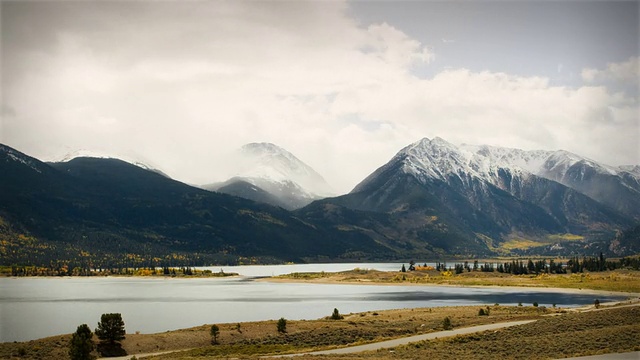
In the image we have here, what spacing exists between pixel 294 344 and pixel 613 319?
42.0m

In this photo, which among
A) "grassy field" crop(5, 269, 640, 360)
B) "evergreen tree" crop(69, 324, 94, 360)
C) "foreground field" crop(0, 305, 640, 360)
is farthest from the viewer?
"evergreen tree" crop(69, 324, 94, 360)

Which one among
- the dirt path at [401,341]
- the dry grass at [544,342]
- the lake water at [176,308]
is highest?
the dry grass at [544,342]

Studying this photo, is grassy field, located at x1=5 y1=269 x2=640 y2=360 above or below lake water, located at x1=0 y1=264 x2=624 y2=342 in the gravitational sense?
above

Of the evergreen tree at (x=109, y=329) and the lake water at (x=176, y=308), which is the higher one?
the evergreen tree at (x=109, y=329)

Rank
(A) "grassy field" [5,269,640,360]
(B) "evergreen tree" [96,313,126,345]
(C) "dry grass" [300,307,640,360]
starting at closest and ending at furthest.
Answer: (C) "dry grass" [300,307,640,360], (A) "grassy field" [5,269,640,360], (B) "evergreen tree" [96,313,126,345]

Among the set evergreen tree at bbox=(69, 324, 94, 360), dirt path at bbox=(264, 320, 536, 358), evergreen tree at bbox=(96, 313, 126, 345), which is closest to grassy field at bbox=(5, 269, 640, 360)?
evergreen tree at bbox=(96, 313, 126, 345)

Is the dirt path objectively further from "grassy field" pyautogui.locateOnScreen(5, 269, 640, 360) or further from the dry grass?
the dry grass

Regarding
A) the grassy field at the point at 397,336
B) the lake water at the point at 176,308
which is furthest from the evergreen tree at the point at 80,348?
the lake water at the point at 176,308

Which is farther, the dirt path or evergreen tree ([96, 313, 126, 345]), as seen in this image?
evergreen tree ([96, 313, 126, 345])

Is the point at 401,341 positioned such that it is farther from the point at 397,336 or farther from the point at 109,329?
the point at 109,329

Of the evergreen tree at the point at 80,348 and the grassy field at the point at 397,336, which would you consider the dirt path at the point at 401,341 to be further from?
the evergreen tree at the point at 80,348

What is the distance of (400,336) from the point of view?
87.2 meters

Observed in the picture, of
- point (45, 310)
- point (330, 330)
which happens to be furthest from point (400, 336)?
point (45, 310)

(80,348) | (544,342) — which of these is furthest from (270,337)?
(544,342)
